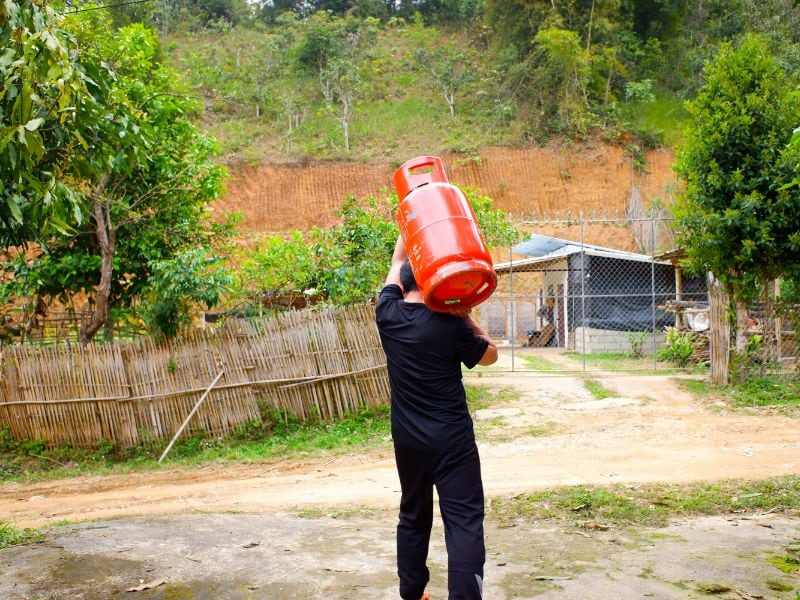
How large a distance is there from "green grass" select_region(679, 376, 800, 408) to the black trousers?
7923 mm

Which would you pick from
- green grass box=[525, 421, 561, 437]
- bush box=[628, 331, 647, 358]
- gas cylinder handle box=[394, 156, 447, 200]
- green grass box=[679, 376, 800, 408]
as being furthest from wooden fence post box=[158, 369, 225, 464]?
bush box=[628, 331, 647, 358]

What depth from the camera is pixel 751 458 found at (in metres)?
7.11

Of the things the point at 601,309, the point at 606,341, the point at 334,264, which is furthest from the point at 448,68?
the point at 334,264

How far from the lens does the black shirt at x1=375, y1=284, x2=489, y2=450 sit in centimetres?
303

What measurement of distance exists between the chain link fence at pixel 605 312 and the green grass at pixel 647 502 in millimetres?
6136

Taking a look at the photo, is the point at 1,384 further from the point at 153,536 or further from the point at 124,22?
the point at 124,22

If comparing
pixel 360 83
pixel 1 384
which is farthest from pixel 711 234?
pixel 360 83

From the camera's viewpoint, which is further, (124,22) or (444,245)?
(124,22)

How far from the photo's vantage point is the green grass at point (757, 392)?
991 cm

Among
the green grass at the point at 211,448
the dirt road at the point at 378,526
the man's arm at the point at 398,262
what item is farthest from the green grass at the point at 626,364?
the man's arm at the point at 398,262

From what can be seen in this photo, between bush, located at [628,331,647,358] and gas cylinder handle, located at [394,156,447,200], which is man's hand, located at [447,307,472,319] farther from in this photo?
bush, located at [628,331,647,358]

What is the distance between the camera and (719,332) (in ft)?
36.3

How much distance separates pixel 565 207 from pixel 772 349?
22.3 m

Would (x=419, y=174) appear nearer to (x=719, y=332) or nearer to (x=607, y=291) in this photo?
(x=719, y=332)
